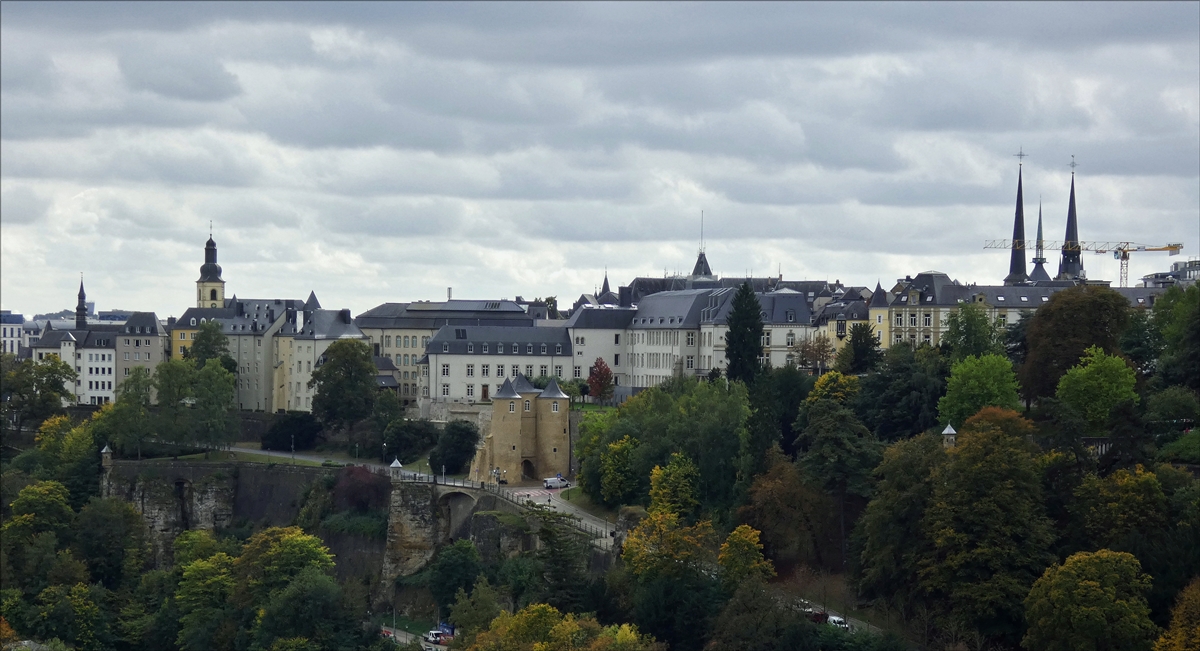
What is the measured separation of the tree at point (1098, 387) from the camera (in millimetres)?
60469

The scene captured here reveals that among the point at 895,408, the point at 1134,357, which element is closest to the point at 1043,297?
the point at 1134,357

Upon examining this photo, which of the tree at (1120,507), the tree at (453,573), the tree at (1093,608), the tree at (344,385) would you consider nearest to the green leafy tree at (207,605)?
the tree at (453,573)

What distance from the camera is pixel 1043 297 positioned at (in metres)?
90.8

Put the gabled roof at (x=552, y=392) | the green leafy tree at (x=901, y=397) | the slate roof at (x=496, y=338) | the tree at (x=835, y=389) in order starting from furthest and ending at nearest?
the slate roof at (x=496, y=338)
the gabled roof at (x=552, y=392)
the tree at (x=835, y=389)
the green leafy tree at (x=901, y=397)

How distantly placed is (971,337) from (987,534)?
23227 mm

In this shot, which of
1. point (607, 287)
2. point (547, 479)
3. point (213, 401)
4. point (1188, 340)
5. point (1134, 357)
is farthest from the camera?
point (607, 287)

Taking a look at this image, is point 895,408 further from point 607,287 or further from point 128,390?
point 607,287

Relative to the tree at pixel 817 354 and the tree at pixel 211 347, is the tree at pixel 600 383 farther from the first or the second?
the tree at pixel 211 347

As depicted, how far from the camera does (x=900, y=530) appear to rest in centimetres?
5466

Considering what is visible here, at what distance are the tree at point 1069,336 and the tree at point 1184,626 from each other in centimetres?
1998

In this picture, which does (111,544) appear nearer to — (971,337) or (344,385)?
(344,385)

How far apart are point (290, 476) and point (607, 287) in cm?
6215

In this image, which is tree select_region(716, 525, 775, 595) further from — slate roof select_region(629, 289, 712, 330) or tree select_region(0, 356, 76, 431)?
tree select_region(0, 356, 76, 431)

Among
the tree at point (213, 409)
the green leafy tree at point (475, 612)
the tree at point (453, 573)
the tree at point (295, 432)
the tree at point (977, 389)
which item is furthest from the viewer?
the tree at point (295, 432)
